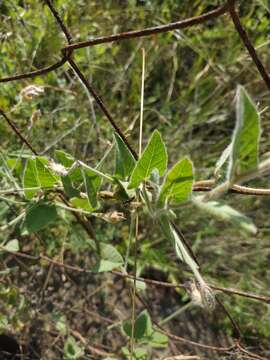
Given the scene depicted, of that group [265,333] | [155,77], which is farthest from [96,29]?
[265,333]

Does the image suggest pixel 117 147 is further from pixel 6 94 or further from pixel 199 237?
pixel 199 237

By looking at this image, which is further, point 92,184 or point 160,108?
point 160,108

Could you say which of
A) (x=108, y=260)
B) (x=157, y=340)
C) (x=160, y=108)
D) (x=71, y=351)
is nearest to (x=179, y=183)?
(x=108, y=260)

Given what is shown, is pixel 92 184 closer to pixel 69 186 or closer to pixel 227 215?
pixel 69 186

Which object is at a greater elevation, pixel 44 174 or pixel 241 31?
pixel 241 31

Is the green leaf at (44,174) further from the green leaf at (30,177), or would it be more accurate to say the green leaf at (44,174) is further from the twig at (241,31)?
the twig at (241,31)

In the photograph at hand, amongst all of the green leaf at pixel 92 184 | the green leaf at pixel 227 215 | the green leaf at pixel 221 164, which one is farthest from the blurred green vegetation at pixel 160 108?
the green leaf at pixel 227 215

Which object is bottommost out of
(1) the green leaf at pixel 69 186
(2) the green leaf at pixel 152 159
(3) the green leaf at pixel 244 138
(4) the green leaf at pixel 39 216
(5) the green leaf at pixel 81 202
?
(4) the green leaf at pixel 39 216
